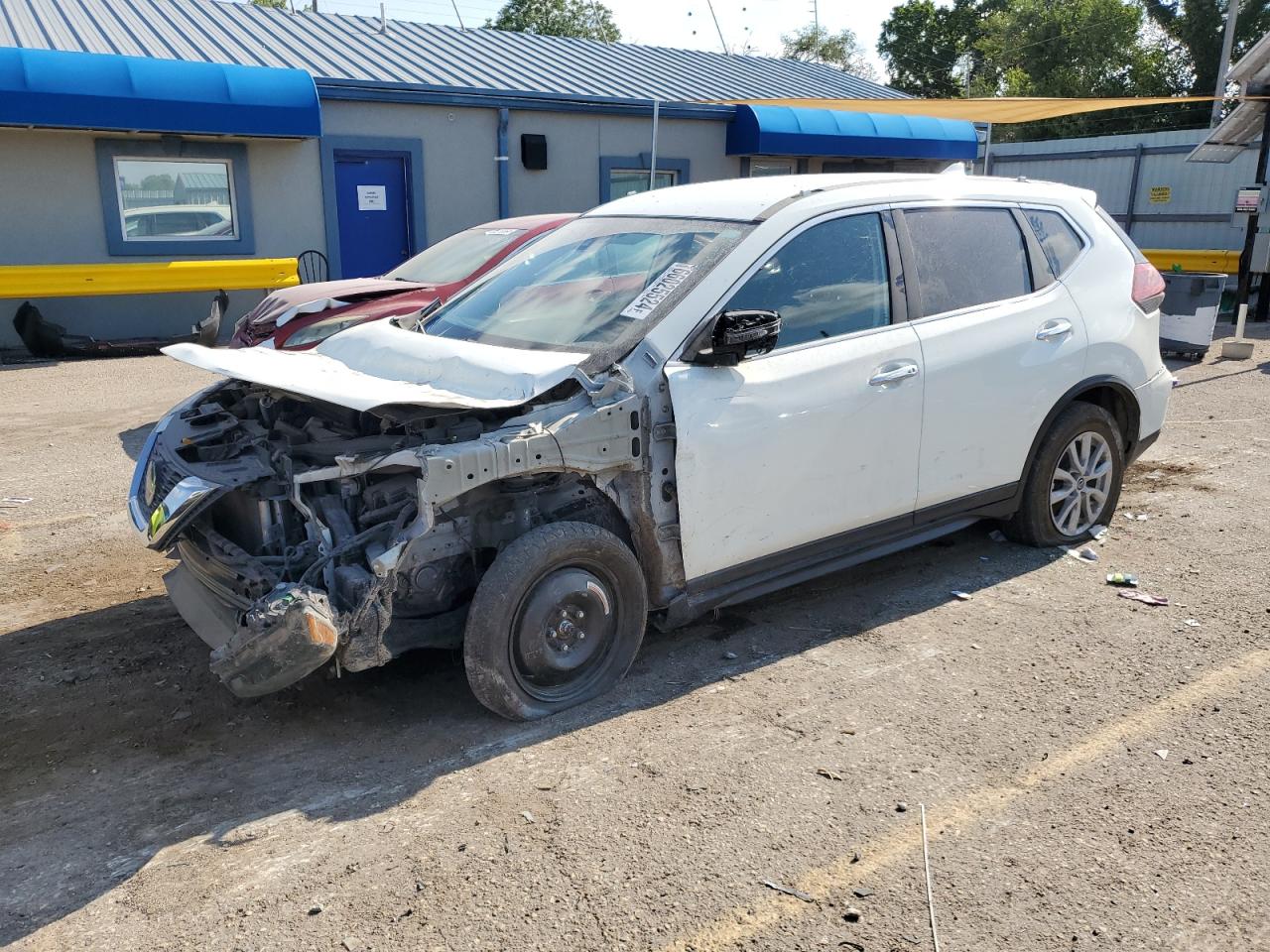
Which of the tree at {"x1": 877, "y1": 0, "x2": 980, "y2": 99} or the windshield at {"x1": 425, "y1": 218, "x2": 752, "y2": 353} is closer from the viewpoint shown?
the windshield at {"x1": 425, "y1": 218, "x2": 752, "y2": 353}

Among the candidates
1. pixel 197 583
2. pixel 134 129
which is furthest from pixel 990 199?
pixel 134 129

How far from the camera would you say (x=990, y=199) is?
16.6ft

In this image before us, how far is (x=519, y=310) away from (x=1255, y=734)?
10.8ft

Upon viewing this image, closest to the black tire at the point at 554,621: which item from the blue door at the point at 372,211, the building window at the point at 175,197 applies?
the building window at the point at 175,197

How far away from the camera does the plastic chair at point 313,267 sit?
573 inches

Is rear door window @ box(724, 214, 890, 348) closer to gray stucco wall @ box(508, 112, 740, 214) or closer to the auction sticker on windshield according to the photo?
the auction sticker on windshield

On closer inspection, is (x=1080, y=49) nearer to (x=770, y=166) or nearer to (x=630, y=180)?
(x=770, y=166)

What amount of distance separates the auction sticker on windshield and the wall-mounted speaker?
40.1 feet

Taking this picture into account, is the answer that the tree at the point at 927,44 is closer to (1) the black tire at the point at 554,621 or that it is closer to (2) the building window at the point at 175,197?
(2) the building window at the point at 175,197

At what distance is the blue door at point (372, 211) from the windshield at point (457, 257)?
19.2 ft

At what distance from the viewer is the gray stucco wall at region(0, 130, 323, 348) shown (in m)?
12.6

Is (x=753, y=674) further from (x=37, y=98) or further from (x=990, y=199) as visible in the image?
(x=37, y=98)

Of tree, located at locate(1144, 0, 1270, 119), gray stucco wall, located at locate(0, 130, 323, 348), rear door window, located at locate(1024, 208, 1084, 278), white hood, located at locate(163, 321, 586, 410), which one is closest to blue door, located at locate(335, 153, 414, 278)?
gray stucco wall, located at locate(0, 130, 323, 348)

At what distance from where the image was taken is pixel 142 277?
13086 mm
